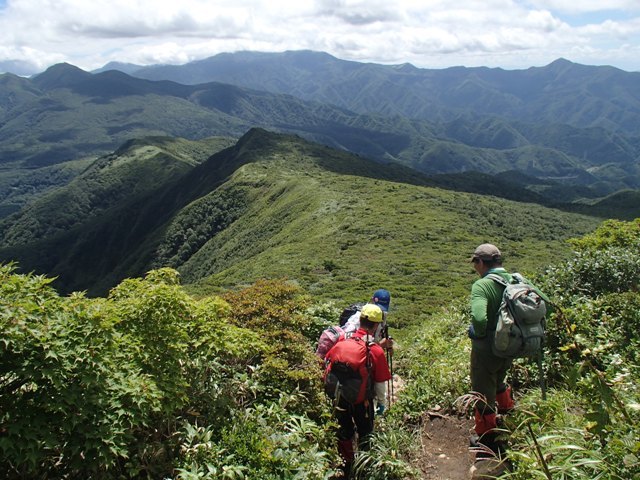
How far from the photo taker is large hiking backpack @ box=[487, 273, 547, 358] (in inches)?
228

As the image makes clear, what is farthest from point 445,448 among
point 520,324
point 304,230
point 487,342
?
point 304,230

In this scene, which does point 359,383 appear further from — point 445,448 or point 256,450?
point 445,448

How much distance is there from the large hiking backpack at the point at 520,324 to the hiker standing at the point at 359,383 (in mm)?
1632

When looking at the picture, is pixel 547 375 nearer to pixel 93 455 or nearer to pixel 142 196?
pixel 93 455

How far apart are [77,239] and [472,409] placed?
16573 cm

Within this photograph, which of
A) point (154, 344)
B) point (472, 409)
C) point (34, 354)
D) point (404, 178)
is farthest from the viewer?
point (404, 178)

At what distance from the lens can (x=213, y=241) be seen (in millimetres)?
85938

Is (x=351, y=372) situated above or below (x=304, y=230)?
above

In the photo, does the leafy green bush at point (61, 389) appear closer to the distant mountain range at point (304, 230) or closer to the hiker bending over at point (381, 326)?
the hiker bending over at point (381, 326)

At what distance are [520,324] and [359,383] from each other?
2261 millimetres

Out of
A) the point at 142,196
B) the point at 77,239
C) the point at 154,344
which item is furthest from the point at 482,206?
the point at 77,239

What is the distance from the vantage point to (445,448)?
288 inches

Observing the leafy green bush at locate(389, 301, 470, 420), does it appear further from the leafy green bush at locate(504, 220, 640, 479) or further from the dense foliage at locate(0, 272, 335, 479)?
the dense foliage at locate(0, 272, 335, 479)

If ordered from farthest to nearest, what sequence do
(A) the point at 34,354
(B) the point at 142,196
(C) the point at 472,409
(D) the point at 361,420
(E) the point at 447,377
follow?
1. (B) the point at 142,196
2. (E) the point at 447,377
3. (C) the point at 472,409
4. (D) the point at 361,420
5. (A) the point at 34,354
